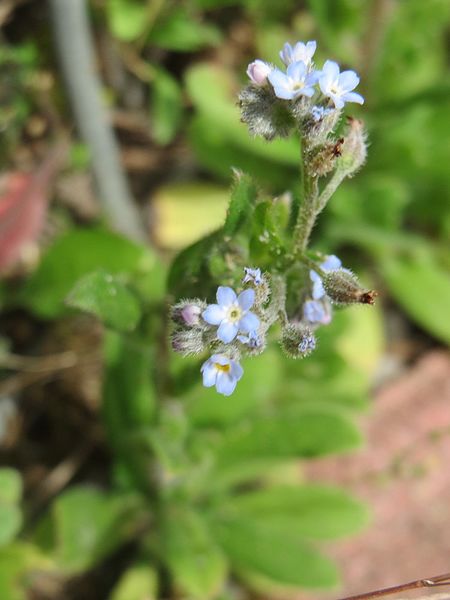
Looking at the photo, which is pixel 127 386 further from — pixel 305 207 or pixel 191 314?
pixel 305 207

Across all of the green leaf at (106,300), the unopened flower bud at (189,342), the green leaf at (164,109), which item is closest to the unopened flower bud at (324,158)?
the unopened flower bud at (189,342)

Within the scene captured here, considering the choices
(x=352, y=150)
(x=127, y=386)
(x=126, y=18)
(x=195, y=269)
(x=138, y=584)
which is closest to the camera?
(x=352, y=150)

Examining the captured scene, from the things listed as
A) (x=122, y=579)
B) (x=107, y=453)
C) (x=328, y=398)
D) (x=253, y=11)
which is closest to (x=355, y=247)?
(x=328, y=398)

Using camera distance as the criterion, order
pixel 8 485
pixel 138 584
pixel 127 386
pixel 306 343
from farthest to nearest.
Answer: pixel 138 584
pixel 127 386
pixel 8 485
pixel 306 343

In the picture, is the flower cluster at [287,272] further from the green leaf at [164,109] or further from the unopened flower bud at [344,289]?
the green leaf at [164,109]

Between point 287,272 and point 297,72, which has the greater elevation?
point 297,72

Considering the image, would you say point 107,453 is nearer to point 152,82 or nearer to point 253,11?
point 152,82

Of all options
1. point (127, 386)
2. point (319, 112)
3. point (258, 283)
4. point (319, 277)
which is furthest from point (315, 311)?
point (127, 386)
